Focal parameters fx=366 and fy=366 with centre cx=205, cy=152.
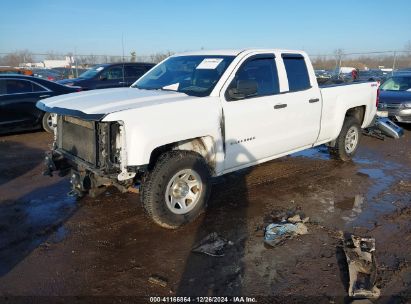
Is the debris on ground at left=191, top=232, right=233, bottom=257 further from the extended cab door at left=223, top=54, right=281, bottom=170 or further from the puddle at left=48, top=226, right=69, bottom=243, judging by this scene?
the puddle at left=48, top=226, right=69, bottom=243

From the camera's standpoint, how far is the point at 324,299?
3.00 metres

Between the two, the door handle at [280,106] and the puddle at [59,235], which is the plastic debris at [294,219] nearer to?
the door handle at [280,106]

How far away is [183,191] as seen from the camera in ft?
13.9

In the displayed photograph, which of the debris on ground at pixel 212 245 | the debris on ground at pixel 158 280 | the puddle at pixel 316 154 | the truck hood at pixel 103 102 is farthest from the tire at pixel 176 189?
the puddle at pixel 316 154

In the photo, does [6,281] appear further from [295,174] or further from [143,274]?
[295,174]

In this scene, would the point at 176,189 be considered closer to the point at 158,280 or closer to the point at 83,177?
the point at 83,177

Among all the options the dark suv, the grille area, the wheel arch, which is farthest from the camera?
the dark suv

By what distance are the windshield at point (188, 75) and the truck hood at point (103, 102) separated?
0.75 feet

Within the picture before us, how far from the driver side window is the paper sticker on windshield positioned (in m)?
0.32

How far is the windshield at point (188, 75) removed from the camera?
4570mm

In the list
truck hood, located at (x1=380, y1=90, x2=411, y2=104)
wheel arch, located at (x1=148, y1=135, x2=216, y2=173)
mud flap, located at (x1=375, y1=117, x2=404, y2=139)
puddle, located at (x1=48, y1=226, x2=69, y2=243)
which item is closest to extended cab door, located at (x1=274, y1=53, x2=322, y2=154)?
wheel arch, located at (x1=148, y1=135, x2=216, y2=173)

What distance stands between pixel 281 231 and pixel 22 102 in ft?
23.9

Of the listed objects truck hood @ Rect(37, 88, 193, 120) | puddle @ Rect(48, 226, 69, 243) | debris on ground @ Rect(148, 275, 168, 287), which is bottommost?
debris on ground @ Rect(148, 275, 168, 287)

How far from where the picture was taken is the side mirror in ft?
14.2
